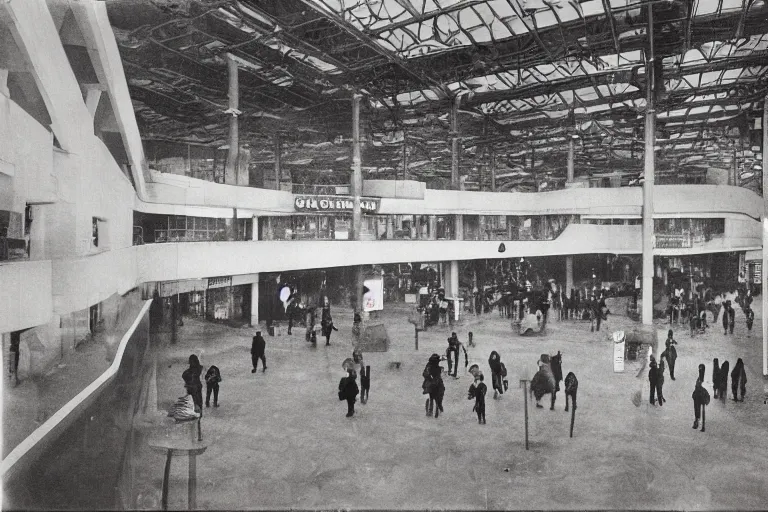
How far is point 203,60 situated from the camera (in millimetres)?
22500

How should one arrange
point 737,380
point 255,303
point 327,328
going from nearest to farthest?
point 737,380, point 327,328, point 255,303

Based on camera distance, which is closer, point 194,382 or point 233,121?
point 194,382

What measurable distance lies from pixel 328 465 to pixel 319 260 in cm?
1281

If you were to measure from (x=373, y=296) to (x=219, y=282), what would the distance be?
21.5 feet

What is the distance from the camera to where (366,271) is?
3027 centimetres

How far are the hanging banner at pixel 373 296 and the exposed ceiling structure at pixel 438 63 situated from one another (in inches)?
376

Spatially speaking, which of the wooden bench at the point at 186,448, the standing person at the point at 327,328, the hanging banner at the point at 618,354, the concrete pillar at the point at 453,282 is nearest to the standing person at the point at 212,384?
the wooden bench at the point at 186,448

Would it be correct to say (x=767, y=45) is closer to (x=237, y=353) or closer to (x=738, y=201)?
(x=738, y=201)

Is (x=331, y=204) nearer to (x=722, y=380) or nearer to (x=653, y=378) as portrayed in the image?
(x=653, y=378)

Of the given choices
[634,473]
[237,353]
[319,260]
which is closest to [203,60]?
[319,260]

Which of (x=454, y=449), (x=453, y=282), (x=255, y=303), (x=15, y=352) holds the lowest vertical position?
(x=454, y=449)

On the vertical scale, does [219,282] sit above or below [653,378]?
above

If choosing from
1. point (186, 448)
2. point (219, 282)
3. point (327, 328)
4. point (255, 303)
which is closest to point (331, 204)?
point (255, 303)

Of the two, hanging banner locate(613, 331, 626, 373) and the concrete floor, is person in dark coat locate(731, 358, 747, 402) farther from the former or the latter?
hanging banner locate(613, 331, 626, 373)
